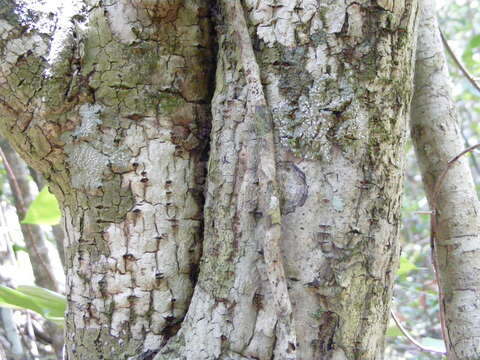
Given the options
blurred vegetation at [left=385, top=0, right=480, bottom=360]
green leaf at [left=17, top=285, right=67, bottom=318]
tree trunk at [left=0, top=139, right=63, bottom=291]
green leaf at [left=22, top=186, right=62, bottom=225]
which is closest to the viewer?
green leaf at [left=17, top=285, right=67, bottom=318]

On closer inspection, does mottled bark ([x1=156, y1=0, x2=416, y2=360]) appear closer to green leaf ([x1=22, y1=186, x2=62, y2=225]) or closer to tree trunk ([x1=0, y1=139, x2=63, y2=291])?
green leaf ([x1=22, y1=186, x2=62, y2=225])

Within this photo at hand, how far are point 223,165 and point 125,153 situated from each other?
16 centimetres

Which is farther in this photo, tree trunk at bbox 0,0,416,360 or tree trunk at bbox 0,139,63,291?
tree trunk at bbox 0,139,63,291

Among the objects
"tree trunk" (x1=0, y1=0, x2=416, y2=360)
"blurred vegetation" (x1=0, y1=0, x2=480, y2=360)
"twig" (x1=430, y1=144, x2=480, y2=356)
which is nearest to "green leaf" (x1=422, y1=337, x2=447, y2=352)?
"blurred vegetation" (x1=0, y1=0, x2=480, y2=360)

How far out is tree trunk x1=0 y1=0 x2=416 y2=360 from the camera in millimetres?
651

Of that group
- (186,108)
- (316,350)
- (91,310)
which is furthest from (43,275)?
(316,350)

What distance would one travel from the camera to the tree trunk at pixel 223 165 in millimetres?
651

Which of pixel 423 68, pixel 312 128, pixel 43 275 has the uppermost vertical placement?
pixel 423 68

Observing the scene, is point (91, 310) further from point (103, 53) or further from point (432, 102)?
point (432, 102)

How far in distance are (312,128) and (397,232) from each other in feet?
0.64

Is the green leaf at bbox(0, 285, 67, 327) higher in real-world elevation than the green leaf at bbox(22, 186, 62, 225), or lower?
lower

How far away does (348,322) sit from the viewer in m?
0.65

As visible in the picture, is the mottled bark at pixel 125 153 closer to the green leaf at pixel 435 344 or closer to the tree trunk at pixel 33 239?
the green leaf at pixel 435 344

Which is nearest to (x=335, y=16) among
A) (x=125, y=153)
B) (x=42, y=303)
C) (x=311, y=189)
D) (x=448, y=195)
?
(x=311, y=189)
